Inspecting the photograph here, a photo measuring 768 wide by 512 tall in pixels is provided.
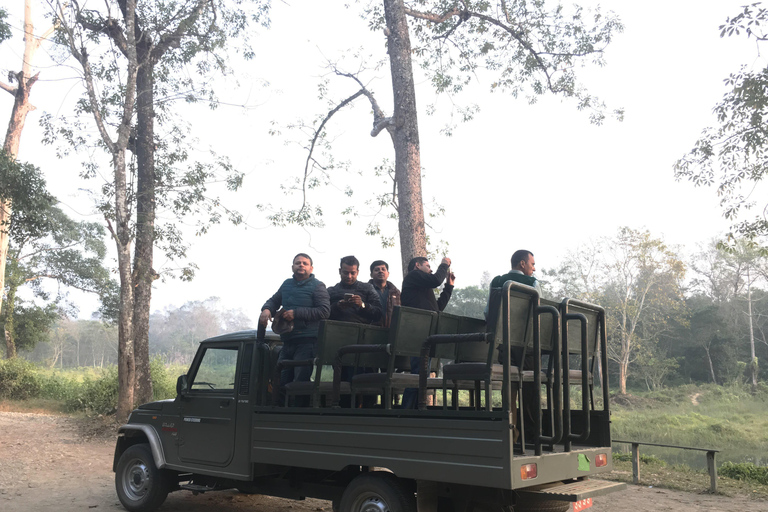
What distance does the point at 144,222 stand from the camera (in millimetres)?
14836

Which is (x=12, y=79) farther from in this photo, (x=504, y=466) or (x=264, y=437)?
(x=504, y=466)

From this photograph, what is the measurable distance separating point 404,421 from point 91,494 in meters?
5.24

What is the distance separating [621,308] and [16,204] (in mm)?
32517

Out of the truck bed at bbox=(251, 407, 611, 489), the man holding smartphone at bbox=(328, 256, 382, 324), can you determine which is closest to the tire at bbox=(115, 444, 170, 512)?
the truck bed at bbox=(251, 407, 611, 489)

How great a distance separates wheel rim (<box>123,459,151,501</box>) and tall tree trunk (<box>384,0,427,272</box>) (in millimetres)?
5651

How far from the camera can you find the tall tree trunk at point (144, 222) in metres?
14.5

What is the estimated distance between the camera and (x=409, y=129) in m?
11.5

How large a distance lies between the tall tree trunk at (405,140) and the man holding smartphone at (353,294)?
4.79 metres

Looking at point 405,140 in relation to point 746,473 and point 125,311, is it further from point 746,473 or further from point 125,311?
point 746,473

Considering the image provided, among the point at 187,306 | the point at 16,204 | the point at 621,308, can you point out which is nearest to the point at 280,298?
the point at 16,204

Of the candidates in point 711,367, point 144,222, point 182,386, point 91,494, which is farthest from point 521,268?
point 711,367

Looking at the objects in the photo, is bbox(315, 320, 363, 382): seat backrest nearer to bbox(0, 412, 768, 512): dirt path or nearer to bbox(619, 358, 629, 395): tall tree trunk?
bbox(0, 412, 768, 512): dirt path

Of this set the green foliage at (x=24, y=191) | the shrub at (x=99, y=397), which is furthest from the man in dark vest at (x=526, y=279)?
the green foliage at (x=24, y=191)

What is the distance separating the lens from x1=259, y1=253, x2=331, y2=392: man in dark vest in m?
5.52
